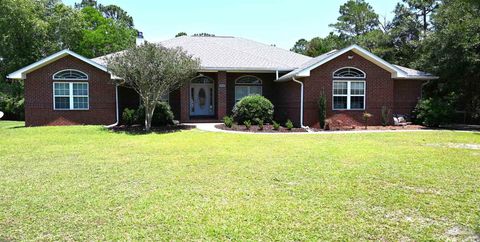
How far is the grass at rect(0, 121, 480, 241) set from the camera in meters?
4.27

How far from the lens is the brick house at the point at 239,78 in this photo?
60.1 ft

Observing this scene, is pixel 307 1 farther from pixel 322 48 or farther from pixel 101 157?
pixel 322 48

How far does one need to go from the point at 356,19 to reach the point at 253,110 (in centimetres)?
3201

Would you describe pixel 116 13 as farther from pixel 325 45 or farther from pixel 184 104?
pixel 184 104

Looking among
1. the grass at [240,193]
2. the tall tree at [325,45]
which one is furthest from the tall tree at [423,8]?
the grass at [240,193]

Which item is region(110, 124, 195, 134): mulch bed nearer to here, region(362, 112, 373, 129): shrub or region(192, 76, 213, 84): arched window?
region(192, 76, 213, 84): arched window

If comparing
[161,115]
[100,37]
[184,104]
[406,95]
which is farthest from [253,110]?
[100,37]

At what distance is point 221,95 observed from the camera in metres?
20.2

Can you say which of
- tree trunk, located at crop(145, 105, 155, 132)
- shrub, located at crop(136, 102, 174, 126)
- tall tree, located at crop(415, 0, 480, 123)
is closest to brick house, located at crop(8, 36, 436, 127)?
tall tree, located at crop(415, 0, 480, 123)

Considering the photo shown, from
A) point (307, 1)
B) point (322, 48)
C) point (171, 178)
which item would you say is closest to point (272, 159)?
point (171, 178)

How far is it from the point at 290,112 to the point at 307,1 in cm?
602

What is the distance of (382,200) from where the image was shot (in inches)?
213

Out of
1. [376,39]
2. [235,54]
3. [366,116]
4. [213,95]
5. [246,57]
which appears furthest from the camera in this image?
[376,39]

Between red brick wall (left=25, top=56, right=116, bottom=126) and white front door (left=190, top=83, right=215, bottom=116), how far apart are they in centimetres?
465
